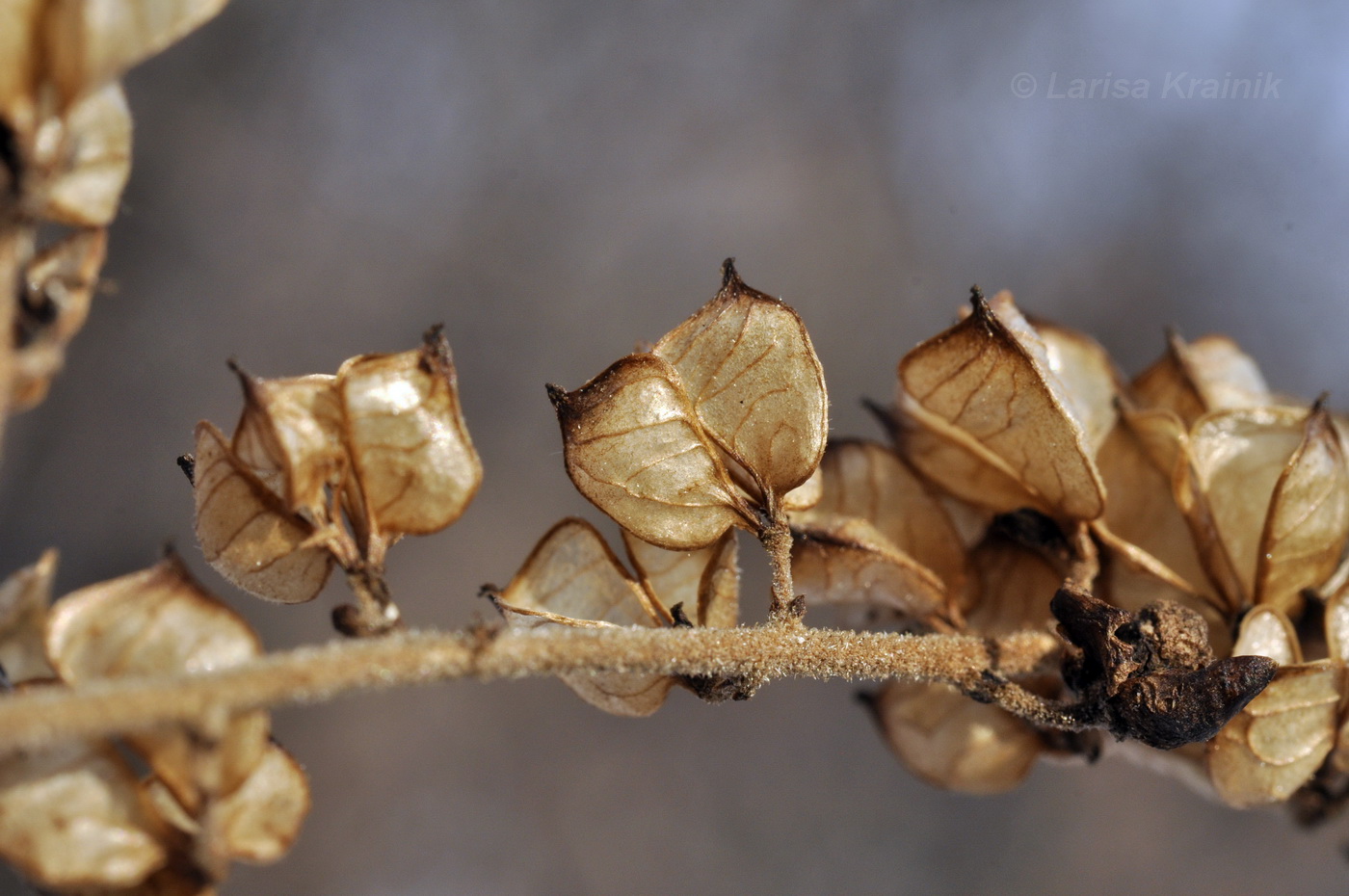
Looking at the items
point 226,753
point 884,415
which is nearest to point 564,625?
point 226,753

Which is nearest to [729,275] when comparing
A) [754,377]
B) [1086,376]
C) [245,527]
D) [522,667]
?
[754,377]

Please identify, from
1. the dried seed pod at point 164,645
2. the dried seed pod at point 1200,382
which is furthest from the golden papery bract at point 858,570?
the dried seed pod at point 164,645

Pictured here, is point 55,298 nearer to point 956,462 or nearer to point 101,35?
point 101,35

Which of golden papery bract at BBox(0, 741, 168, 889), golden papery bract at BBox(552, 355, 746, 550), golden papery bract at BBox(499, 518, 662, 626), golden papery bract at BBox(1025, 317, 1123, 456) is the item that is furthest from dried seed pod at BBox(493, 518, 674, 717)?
golden papery bract at BBox(1025, 317, 1123, 456)

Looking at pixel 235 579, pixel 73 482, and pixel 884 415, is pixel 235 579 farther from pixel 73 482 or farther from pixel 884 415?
pixel 73 482

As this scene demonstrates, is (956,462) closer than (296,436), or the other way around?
(296,436)
